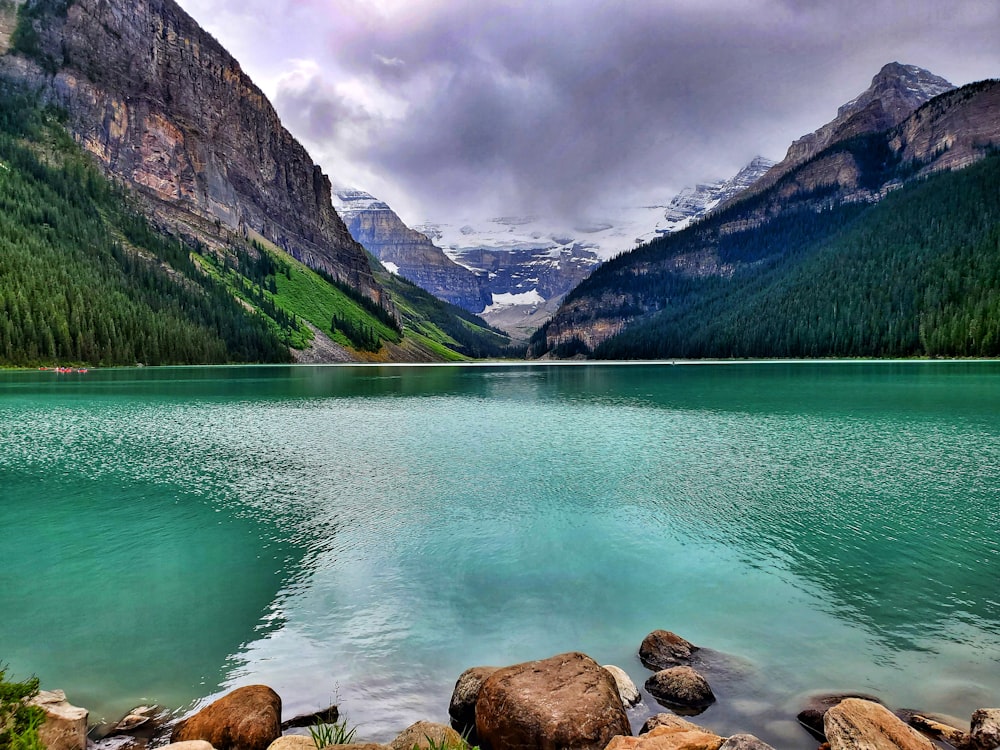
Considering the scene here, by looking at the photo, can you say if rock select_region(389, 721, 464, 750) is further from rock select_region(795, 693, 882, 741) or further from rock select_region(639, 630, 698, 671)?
rock select_region(795, 693, 882, 741)

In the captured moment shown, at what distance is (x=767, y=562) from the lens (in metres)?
17.3

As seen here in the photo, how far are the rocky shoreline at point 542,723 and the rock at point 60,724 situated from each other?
14mm

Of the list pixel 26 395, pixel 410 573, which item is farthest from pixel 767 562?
pixel 26 395

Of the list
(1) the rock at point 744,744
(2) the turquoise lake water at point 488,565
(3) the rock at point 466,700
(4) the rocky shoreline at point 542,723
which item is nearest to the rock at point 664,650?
(2) the turquoise lake water at point 488,565

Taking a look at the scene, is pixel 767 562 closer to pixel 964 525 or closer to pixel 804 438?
pixel 964 525

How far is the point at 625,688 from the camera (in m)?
10.1

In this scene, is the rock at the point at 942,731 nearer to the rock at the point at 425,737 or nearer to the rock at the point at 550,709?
the rock at the point at 550,709

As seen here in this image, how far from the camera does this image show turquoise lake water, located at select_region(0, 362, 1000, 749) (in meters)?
11.0

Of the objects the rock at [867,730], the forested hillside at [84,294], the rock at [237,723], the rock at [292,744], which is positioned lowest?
the rock at [237,723]

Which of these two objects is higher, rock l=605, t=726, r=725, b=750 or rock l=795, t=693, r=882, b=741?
rock l=605, t=726, r=725, b=750

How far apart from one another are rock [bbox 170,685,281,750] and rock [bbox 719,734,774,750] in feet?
22.5

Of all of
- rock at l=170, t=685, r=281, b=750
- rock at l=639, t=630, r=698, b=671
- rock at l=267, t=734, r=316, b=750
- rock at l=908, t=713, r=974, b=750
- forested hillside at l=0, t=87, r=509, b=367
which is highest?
forested hillside at l=0, t=87, r=509, b=367

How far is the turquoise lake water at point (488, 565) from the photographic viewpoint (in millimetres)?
10992

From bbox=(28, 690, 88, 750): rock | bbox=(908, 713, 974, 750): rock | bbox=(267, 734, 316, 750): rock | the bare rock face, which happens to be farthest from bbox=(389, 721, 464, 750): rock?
bbox=(908, 713, 974, 750): rock
